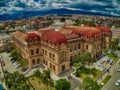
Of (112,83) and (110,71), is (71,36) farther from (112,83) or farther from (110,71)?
(112,83)

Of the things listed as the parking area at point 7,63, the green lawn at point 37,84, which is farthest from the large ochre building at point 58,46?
the green lawn at point 37,84

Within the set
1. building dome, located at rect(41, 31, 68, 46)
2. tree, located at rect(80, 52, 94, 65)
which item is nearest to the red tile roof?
building dome, located at rect(41, 31, 68, 46)

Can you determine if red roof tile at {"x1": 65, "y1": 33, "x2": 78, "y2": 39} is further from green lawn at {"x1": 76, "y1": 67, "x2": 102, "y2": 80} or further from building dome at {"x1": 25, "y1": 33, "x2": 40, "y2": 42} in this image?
green lawn at {"x1": 76, "y1": 67, "x2": 102, "y2": 80}

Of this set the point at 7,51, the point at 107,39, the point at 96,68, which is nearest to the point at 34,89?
the point at 96,68

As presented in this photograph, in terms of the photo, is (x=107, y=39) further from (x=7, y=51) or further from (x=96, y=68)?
(x=7, y=51)

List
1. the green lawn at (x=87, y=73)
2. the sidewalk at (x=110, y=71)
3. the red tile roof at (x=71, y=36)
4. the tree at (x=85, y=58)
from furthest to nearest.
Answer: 1. the red tile roof at (x=71, y=36)
2. the tree at (x=85, y=58)
3. the green lawn at (x=87, y=73)
4. the sidewalk at (x=110, y=71)

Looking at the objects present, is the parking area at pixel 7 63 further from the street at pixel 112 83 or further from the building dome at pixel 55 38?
the street at pixel 112 83

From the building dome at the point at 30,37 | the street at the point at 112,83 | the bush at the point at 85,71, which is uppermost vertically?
the building dome at the point at 30,37
